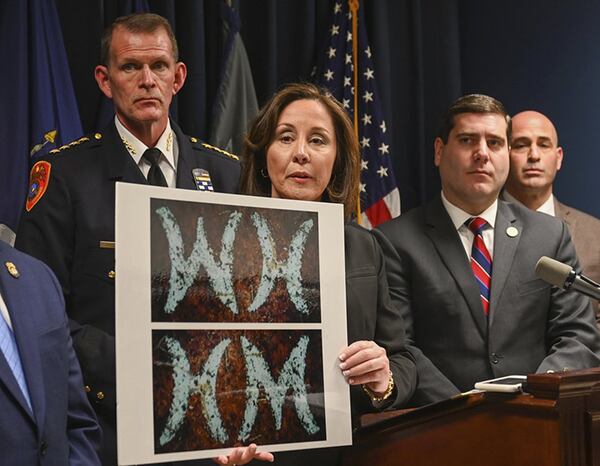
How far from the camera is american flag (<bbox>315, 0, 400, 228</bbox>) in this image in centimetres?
502

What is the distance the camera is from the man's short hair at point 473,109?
380 cm

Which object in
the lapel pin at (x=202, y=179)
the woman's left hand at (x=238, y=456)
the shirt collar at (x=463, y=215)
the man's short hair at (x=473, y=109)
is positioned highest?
the man's short hair at (x=473, y=109)

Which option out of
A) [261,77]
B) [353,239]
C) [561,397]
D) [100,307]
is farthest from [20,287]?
[261,77]

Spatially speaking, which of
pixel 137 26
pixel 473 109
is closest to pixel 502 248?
pixel 473 109

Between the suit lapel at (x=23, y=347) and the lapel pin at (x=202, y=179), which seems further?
the lapel pin at (x=202, y=179)

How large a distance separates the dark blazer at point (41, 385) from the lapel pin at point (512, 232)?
5.94 feet

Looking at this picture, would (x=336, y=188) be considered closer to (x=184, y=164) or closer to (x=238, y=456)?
(x=184, y=164)

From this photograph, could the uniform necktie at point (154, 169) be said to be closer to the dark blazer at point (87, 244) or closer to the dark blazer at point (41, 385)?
the dark blazer at point (87, 244)

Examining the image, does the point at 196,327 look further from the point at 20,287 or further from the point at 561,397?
the point at 561,397

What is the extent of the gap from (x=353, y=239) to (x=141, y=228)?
30.5 inches

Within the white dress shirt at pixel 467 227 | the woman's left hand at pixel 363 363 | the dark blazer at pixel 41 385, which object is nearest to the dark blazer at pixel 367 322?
the woman's left hand at pixel 363 363

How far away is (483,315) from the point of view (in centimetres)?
342

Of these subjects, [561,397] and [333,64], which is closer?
[561,397]

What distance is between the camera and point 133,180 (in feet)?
9.66
